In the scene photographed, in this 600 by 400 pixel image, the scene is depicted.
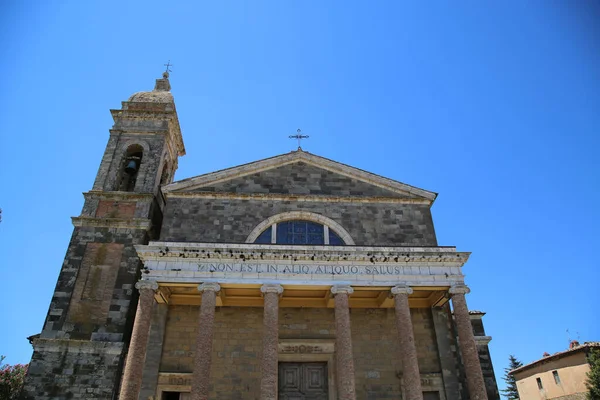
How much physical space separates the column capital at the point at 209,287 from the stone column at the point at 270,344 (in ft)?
4.29

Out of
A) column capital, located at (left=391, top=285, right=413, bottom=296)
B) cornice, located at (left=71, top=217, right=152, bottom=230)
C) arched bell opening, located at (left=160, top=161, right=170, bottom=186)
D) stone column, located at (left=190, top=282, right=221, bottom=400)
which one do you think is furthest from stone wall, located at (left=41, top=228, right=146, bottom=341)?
column capital, located at (left=391, top=285, right=413, bottom=296)

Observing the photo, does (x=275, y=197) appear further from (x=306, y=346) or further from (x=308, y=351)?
(x=308, y=351)

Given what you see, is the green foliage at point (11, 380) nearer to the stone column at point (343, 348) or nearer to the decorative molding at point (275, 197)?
the decorative molding at point (275, 197)

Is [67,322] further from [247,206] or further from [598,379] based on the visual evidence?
[598,379]

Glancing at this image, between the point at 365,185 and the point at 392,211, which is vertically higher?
the point at 365,185

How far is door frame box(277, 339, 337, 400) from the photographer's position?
14617 mm

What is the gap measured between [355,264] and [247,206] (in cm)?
508

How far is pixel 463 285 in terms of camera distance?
1349 cm

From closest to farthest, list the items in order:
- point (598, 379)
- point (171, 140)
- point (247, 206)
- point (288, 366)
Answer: point (288, 366)
point (247, 206)
point (598, 379)
point (171, 140)

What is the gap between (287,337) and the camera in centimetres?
1487

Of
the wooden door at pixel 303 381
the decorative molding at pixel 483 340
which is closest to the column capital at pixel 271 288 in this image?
the wooden door at pixel 303 381

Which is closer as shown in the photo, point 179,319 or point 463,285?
point 463,285

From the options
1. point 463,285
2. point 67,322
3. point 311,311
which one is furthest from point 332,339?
point 67,322

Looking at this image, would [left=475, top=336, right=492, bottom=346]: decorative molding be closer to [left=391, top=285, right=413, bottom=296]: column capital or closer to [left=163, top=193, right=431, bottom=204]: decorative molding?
[left=391, top=285, right=413, bottom=296]: column capital
